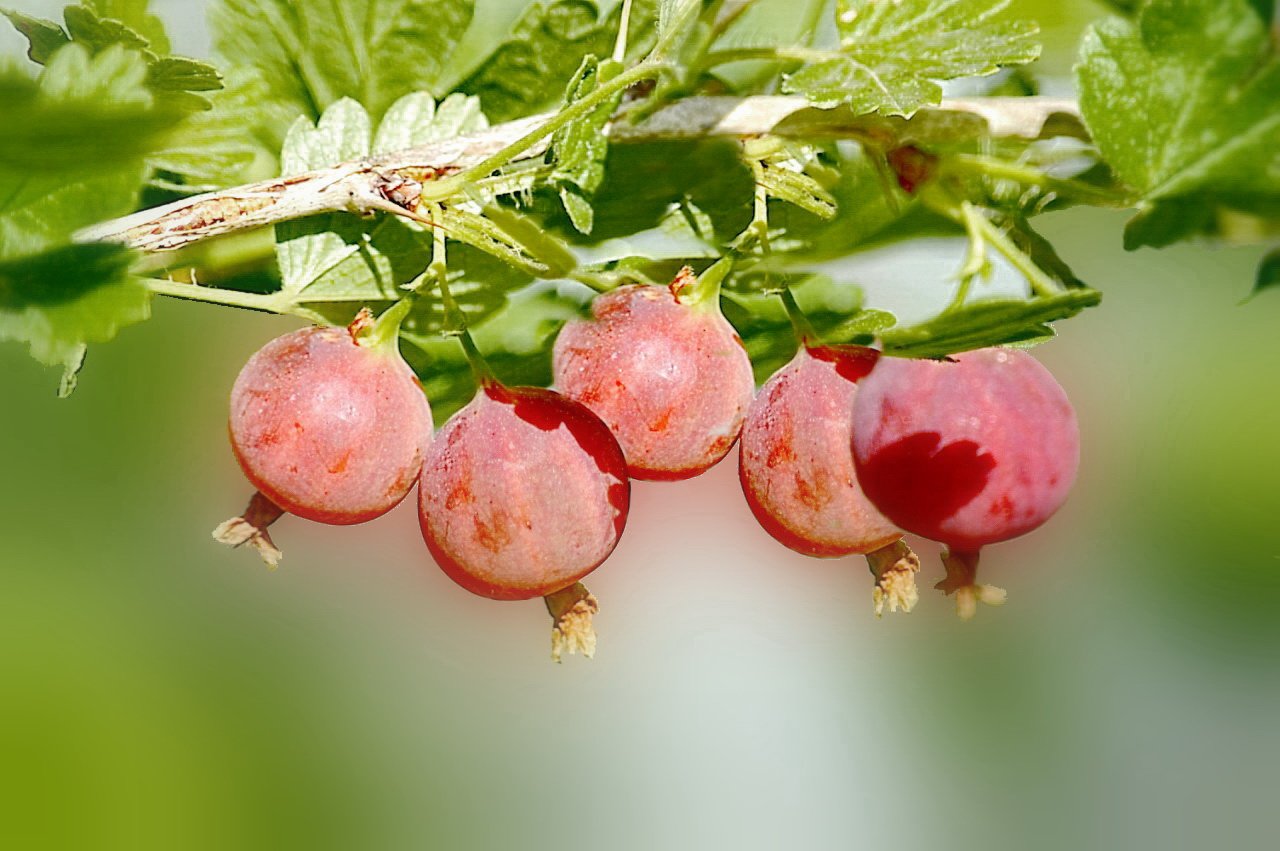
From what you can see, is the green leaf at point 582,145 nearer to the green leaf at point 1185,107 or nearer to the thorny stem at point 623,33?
the thorny stem at point 623,33

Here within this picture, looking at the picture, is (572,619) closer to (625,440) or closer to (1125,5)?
(625,440)

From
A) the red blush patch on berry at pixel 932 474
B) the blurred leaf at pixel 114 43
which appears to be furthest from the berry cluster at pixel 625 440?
the blurred leaf at pixel 114 43

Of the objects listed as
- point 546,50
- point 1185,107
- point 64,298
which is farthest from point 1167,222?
point 64,298

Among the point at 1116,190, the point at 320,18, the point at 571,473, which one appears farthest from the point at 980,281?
the point at 320,18

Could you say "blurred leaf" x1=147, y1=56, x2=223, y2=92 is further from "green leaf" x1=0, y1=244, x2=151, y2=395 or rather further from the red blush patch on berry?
the red blush patch on berry

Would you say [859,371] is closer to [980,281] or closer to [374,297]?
[980,281]

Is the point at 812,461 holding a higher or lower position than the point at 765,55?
lower
